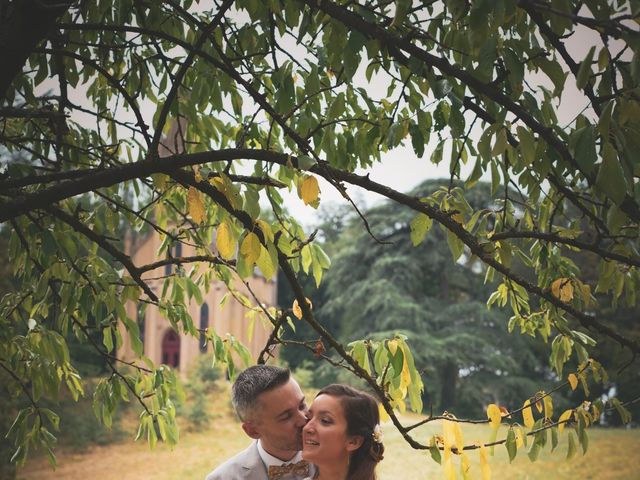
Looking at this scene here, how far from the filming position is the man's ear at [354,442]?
1867 mm

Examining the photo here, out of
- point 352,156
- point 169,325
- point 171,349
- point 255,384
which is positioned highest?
point 169,325

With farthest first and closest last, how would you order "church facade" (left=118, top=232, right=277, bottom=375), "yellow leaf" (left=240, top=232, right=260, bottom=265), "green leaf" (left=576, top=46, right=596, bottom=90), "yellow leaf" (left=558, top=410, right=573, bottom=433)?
"church facade" (left=118, top=232, right=277, bottom=375) < "yellow leaf" (left=558, top=410, right=573, bottom=433) < "yellow leaf" (left=240, top=232, right=260, bottom=265) < "green leaf" (left=576, top=46, right=596, bottom=90)

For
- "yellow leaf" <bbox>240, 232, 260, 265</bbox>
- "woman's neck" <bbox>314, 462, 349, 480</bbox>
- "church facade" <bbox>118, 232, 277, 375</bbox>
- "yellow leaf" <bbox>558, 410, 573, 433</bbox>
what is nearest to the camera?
"yellow leaf" <bbox>240, 232, 260, 265</bbox>

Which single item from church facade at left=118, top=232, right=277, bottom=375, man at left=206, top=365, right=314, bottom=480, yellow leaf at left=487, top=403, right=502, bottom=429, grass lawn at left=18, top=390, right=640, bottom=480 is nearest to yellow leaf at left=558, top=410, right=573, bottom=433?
yellow leaf at left=487, top=403, right=502, bottom=429

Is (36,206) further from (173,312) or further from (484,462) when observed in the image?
(484,462)

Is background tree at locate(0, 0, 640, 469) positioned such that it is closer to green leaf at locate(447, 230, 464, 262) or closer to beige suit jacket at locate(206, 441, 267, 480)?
green leaf at locate(447, 230, 464, 262)

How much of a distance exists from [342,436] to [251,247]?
2.64 feet

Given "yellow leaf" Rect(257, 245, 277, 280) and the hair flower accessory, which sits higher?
"yellow leaf" Rect(257, 245, 277, 280)

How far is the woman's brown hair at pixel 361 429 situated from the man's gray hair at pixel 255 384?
0.81ft

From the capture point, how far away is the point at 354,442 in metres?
1.87

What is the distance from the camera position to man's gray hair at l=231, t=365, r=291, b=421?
212 cm

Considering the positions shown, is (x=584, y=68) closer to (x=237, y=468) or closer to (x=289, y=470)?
(x=289, y=470)

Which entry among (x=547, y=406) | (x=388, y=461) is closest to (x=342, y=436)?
(x=547, y=406)

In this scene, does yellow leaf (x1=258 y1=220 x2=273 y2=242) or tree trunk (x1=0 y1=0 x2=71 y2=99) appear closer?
yellow leaf (x1=258 y1=220 x2=273 y2=242)
